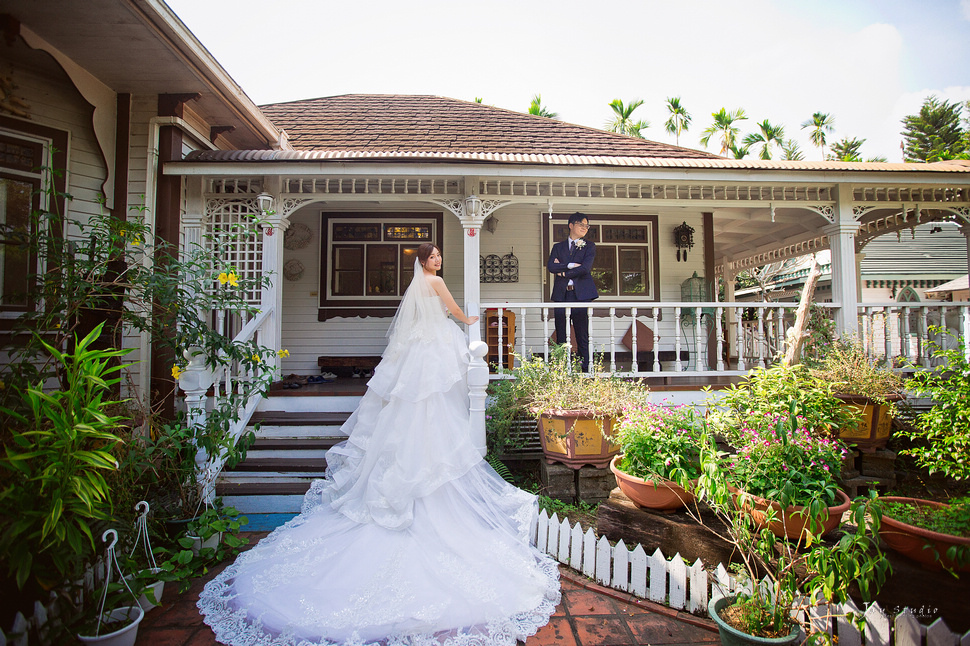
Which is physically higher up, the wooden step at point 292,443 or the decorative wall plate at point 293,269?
the decorative wall plate at point 293,269

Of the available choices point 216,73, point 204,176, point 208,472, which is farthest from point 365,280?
point 208,472

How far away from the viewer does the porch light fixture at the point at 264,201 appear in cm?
550

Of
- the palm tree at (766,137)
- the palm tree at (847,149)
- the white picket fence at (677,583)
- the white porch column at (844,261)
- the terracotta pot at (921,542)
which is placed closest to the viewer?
A: the white picket fence at (677,583)

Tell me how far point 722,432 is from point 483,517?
1.73 m

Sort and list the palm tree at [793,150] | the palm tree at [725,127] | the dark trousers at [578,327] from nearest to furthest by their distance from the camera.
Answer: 1. the dark trousers at [578,327]
2. the palm tree at [725,127]
3. the palm tree at [793,150]

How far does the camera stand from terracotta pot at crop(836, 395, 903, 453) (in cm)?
426

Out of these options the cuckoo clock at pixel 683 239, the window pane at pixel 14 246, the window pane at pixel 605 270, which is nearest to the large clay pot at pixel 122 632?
the window pane at pixel 14 246

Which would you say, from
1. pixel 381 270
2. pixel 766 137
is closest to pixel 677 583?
pixel 381 270

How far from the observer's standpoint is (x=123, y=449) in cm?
290

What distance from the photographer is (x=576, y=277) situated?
5613mm

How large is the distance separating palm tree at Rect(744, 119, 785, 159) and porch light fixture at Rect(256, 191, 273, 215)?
26198mm

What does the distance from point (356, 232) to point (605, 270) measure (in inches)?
166

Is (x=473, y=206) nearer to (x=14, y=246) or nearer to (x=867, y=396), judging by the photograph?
(x=867, y=396)

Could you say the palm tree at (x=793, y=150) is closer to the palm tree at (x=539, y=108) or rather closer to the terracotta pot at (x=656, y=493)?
the palm tree at (x=539, y=108)
